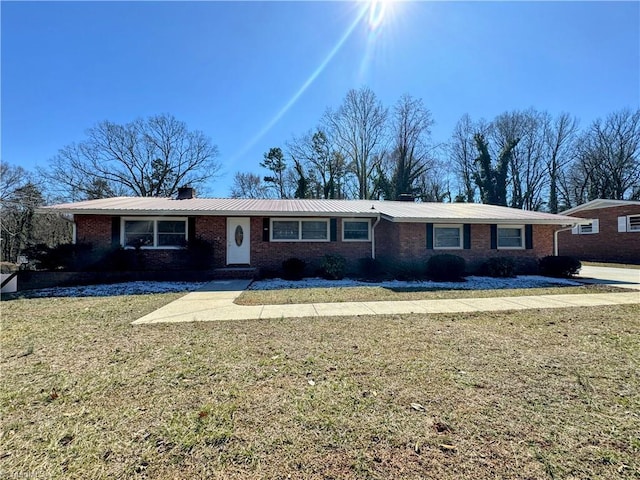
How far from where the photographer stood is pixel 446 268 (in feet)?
38.4

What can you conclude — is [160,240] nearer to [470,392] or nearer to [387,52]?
[470,392]

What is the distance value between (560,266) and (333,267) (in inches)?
371

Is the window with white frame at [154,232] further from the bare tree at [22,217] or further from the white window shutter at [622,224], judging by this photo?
the white window shutter at [622,224]

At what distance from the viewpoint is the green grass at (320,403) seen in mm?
2012

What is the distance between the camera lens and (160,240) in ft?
41.0

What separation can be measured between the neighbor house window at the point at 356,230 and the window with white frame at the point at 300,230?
0.81 metres

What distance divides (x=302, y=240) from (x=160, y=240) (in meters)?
5.76

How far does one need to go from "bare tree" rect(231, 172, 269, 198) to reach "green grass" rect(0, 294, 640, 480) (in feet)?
97.3

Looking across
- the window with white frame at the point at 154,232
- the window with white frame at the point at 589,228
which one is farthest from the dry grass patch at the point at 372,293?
the window with white frame at the point at 589,228

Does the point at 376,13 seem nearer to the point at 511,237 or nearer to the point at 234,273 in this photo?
the point at 511,237

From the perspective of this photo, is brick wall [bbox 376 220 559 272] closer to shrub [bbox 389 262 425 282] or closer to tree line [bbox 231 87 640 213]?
shrub [bbox 389 262 425 282]

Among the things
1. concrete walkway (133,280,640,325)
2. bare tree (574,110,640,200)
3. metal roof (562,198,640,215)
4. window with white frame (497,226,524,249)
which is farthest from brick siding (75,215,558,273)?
bare tree (574,110,640,200)

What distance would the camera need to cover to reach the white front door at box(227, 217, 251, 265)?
41.6ft

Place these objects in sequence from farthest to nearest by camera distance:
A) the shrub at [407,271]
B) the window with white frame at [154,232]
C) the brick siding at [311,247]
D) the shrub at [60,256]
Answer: the window with white frame at [154,232] → the brick siding at [311,247] → the shrub at [407,271] → the shrub at [60,256]
